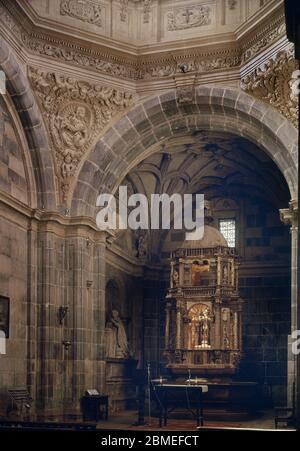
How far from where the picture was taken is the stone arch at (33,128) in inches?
622

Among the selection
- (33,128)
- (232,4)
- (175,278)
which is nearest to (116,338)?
(175,278)

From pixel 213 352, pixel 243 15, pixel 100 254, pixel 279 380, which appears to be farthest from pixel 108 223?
pixel 279 380

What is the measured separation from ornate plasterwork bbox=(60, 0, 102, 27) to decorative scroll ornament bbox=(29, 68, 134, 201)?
140 centimetres

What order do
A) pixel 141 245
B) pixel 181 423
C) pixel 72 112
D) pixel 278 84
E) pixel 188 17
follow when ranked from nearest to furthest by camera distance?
pixel 278 84
pixel 181 423
pixel 72 112
pixel 188 17
pixel 141 245

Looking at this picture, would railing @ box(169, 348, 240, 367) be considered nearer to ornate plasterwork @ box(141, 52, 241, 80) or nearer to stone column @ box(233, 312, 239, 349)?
stone column @ box(233, 312, 239, 349)

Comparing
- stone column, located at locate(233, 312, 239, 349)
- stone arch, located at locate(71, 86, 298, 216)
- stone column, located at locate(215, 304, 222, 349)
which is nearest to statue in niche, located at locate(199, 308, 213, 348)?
stone column, located at locate(215, 304, 222, 349)

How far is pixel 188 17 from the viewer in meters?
18.0

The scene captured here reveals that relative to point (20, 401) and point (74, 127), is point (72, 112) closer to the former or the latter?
point (74, 127)

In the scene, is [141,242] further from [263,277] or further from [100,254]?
[100,254]

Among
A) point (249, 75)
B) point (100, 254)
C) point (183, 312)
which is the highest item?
point (249, 75)

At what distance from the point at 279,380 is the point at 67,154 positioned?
957cm

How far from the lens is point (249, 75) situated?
1723 cm

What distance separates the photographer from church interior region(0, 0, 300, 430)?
16125 millimetres

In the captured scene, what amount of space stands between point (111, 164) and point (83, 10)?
342cm
